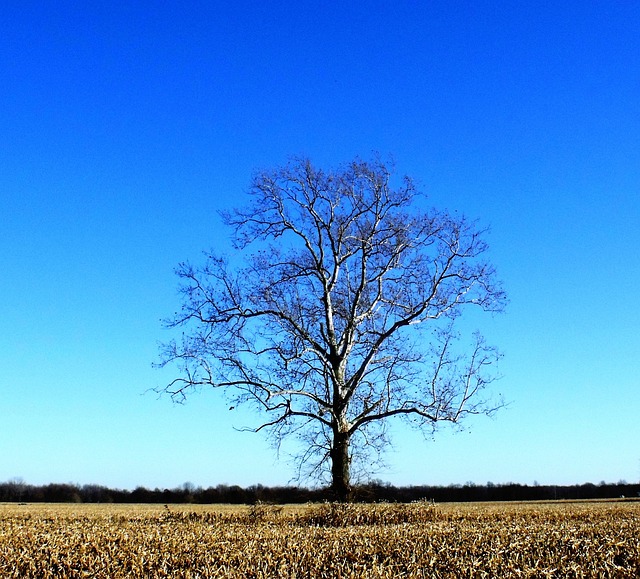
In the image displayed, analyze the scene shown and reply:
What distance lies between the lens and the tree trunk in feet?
60.8

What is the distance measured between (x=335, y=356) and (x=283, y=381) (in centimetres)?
180

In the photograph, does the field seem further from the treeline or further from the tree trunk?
the treeline

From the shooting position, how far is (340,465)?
18859 mm

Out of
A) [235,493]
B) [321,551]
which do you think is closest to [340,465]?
[321,551]

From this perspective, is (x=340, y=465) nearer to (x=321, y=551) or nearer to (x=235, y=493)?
(x=321, y=551)

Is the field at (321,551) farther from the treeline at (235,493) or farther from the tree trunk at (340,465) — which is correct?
the treeline at (235,493)

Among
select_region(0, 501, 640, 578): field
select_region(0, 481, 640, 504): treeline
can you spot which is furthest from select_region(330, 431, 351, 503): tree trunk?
select_region(0, 481, 640, 504): treeline

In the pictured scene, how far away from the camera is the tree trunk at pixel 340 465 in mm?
18547

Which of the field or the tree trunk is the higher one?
the tree trunk

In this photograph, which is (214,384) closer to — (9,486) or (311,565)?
(311,565)

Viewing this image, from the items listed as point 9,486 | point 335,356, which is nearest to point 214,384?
→ point 335,356

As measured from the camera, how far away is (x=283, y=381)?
19.1 meters

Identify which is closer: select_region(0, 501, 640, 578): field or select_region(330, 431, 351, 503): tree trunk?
select_region(0, 501, 640, 578): field

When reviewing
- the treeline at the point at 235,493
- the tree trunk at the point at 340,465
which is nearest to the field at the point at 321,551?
the tree trunk at the point at 340,465
